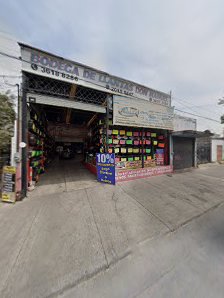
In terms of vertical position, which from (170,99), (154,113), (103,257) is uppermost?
(170,99)

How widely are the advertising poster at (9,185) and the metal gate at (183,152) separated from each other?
9166 millimetres

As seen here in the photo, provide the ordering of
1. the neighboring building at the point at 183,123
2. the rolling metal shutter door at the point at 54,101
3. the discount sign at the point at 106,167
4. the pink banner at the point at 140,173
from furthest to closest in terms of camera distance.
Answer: the neighboring building at the point at 183,123, the pink banner at the point at 140,173, the discount sign at the point at 106,167, the rolling metal shutter door at the point at 54,101

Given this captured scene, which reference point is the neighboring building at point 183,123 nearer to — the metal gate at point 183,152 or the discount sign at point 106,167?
the metal gate at point 183,152

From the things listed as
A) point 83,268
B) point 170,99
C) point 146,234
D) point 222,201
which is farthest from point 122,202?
point 170,99

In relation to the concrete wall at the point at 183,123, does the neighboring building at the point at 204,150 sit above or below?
below

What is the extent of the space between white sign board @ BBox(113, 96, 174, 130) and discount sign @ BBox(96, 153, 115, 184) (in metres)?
1.78

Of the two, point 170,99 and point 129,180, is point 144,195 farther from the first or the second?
point 170,99

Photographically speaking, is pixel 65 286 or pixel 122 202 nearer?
pixel 65 286

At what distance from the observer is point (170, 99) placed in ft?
27.4

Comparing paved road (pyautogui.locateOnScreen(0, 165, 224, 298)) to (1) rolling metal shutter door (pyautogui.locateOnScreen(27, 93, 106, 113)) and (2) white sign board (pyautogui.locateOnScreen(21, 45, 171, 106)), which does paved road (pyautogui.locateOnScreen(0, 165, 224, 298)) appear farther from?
(2) white sign board (pyautogui.locateOnScreen(21, 45, 171, 106))

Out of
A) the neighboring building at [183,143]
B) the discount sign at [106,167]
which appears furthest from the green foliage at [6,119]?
the neighboring building at [183,143]

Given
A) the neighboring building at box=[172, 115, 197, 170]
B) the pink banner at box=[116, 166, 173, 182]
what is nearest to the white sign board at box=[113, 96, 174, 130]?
the neighboring building at box=[172, 115, 197, 170]

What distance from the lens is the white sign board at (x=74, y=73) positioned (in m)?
4.55

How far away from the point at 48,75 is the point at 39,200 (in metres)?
4.75
